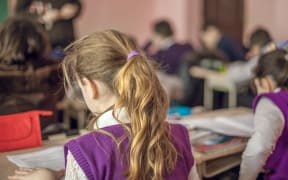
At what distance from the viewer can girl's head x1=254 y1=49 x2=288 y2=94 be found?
1692 millimetres

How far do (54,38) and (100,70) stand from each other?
80.9 inches

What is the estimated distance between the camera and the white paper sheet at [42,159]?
1.37 m

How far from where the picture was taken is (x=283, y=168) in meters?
1.60

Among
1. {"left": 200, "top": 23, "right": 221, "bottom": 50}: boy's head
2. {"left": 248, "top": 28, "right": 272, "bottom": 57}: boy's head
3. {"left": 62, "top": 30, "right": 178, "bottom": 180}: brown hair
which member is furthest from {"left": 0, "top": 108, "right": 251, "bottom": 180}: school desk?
{"left": 200, "top": 23, "right": 221, "bottom": 50}: boy's head

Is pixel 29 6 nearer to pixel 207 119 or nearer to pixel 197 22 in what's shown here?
pixel 207 119

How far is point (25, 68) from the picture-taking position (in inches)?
81.1

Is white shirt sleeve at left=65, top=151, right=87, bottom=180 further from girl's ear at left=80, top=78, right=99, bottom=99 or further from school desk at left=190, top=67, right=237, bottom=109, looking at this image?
school desk at left=190, top=67, right=237, bottom=109

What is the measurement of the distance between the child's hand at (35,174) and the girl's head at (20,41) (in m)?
0.88

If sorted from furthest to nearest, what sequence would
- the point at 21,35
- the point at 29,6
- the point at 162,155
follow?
the point at 29,6
the point at 21,35
the point at 162,155

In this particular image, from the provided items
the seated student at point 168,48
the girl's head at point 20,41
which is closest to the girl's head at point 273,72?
the girl's head at point 20,41

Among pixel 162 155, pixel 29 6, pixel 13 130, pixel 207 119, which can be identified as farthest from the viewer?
pixel 29 6

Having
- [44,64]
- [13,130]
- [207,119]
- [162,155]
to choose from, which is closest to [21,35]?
[44,64]

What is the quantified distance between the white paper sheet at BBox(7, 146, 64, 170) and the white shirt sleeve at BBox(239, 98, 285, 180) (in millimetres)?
565

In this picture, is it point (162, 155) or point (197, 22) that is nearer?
point (162, 155)
